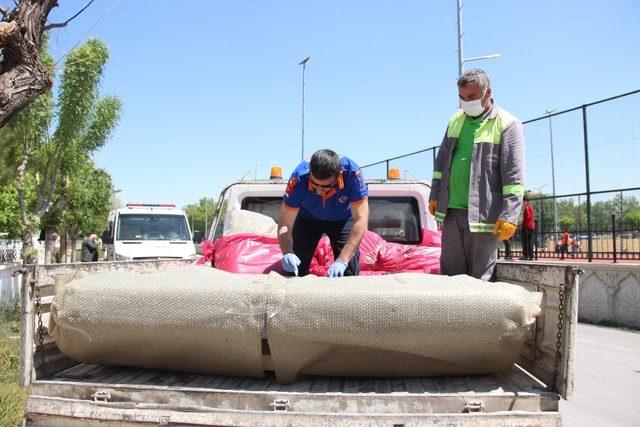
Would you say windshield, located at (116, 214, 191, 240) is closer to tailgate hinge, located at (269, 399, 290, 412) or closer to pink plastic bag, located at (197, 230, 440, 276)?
pink plastic bag, located at (197, 230, 440, 276)

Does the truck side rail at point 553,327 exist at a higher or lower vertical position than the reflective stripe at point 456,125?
lower

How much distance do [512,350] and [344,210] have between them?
6.36 ft

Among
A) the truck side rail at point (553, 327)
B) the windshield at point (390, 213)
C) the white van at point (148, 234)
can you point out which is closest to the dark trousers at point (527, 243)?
the white van at point (148, 234)

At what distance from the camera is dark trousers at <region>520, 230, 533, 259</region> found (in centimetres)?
1354

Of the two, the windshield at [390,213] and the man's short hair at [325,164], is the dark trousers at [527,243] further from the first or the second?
the man's short hair at [325,164]

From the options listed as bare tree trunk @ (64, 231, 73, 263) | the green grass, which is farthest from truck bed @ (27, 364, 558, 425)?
bare tree trunk @ (64, 231, 73, 263)

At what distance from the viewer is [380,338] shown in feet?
8.29

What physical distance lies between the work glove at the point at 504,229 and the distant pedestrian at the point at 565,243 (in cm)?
931

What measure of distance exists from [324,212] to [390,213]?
5.27 feet

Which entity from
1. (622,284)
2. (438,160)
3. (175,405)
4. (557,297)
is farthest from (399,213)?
(622,284)

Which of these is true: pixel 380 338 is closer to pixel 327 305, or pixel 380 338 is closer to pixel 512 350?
pixel 327 305

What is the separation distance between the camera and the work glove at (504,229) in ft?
11.5

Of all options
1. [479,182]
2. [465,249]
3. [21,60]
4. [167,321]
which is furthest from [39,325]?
[21,60]

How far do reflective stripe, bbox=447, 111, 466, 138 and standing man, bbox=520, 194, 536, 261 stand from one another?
31.8 ft
